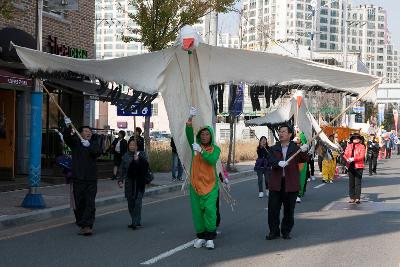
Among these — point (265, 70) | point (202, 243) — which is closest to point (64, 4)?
point (265, 70)

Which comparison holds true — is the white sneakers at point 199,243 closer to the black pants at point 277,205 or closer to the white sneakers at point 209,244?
the white sneakers at point 209,244

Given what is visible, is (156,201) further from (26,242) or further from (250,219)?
(26,242)

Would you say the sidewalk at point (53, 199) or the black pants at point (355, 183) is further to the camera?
the black pants at point (355, 183)

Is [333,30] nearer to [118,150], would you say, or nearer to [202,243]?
[118,150]

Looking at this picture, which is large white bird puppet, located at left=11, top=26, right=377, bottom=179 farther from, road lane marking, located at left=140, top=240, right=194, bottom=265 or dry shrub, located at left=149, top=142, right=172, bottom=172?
dry shrub, located at left=149, top=142, right=172, bottom=172

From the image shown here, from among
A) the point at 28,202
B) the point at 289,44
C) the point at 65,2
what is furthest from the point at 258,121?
the point at 289,44

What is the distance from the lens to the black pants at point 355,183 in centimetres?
1564

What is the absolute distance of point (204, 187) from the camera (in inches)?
368

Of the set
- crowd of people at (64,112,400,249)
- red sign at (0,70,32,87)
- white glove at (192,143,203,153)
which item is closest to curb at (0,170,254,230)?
crowd of people at (64,112,400,249)

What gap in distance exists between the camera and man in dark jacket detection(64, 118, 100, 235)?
10516 millimetres

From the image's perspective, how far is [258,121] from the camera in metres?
24.5

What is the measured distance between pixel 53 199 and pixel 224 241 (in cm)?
608

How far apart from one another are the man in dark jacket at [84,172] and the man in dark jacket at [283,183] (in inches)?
115

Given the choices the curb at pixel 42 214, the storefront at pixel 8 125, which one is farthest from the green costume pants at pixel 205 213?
the storefront at pixel 8 125
